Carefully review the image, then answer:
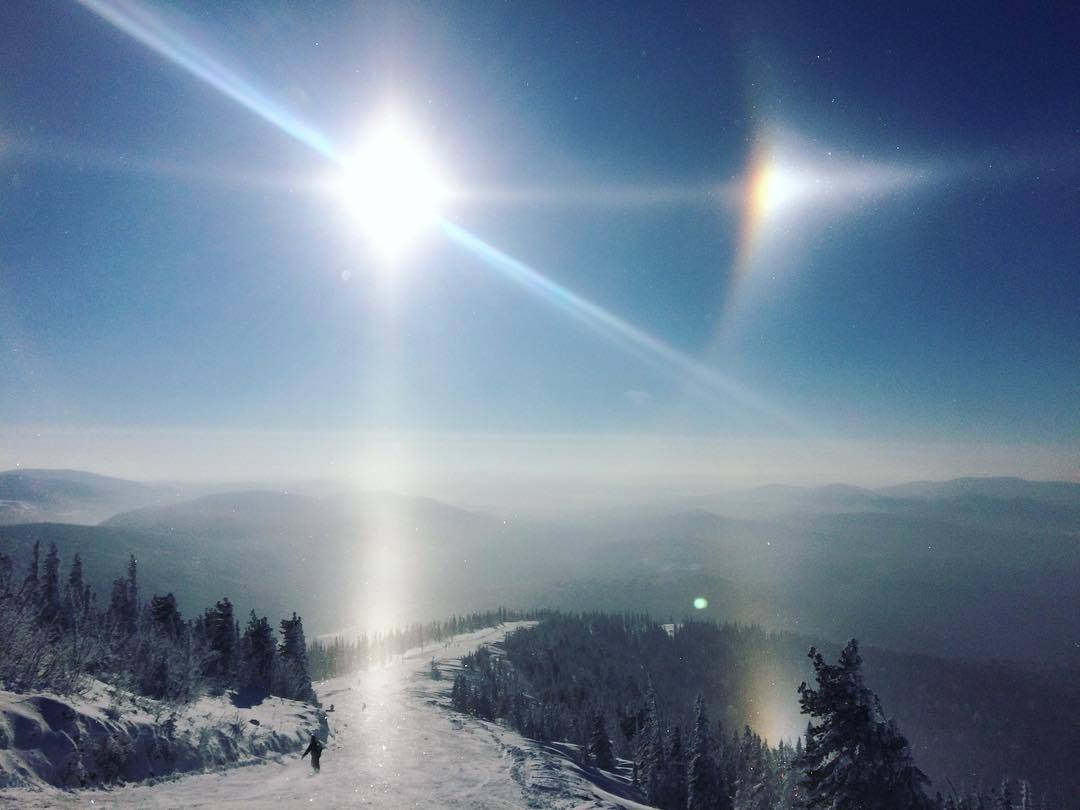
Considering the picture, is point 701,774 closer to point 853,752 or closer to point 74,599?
point 853,752

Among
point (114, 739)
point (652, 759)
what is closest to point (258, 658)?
point (114, 739)

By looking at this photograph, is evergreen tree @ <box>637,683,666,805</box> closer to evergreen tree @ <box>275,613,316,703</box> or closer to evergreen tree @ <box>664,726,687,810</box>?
evergreen tree @ <box>664,726,687,810</box>

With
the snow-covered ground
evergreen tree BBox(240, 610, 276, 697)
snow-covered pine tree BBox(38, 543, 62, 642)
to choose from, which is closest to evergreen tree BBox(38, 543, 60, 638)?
snow-covered pine tree BBox(38, 543, 62, 642)

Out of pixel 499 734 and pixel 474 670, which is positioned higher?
pixel 499 734

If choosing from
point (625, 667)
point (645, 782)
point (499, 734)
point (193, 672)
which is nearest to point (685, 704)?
point (625, 667)

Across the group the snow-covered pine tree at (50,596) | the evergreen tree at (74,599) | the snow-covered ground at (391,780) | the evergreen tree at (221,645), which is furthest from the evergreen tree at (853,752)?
the evergreen tree at (74,599)

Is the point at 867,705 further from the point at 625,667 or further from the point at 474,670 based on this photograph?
the point at 625,667
